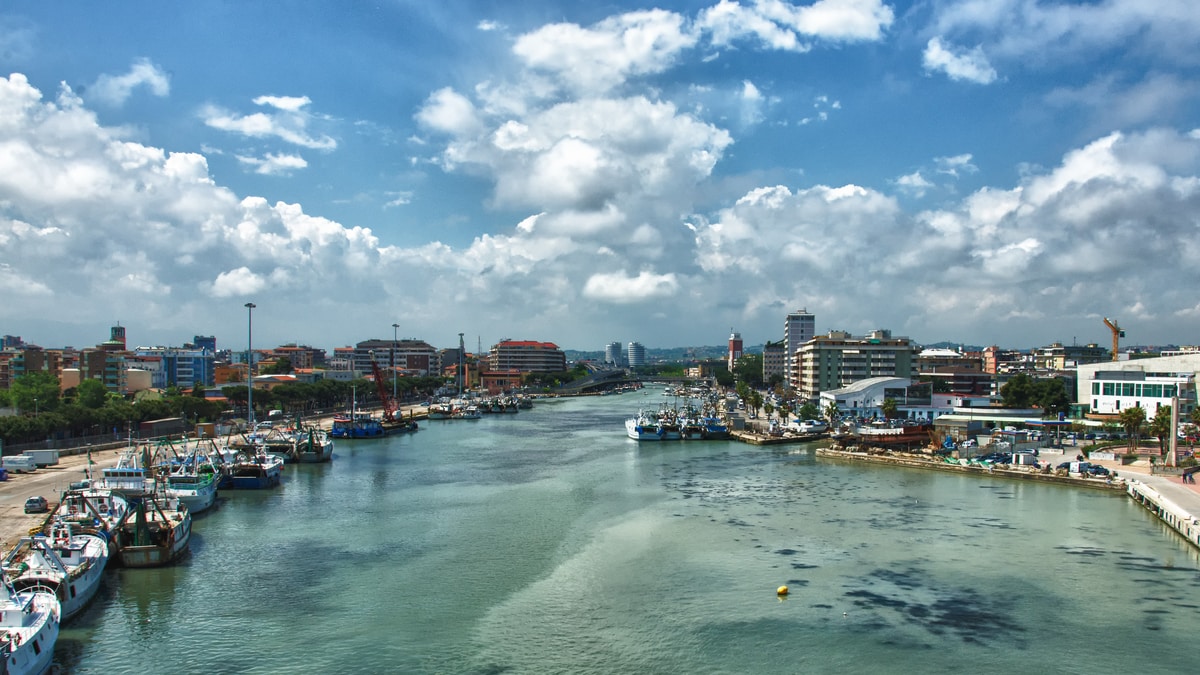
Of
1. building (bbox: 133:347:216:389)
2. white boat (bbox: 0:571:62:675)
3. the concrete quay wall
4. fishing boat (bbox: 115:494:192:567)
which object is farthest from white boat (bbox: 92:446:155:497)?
building (bbox: 133:347:216:389)

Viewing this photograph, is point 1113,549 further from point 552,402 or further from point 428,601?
point 552,402

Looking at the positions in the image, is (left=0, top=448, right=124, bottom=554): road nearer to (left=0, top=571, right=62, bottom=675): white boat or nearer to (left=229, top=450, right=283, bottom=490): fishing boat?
(left=229, top=450, right=283, bottom=490): fishing boat

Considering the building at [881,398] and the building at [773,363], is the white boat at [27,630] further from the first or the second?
the building at [773,363]

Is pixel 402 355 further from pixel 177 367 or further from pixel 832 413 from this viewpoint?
pixel 832 413

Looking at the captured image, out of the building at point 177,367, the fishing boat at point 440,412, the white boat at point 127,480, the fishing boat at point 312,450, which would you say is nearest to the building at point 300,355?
the building at point 177,367

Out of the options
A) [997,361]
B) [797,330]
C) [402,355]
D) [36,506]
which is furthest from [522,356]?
[36,506]

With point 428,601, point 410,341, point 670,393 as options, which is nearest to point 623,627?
point 428,601
